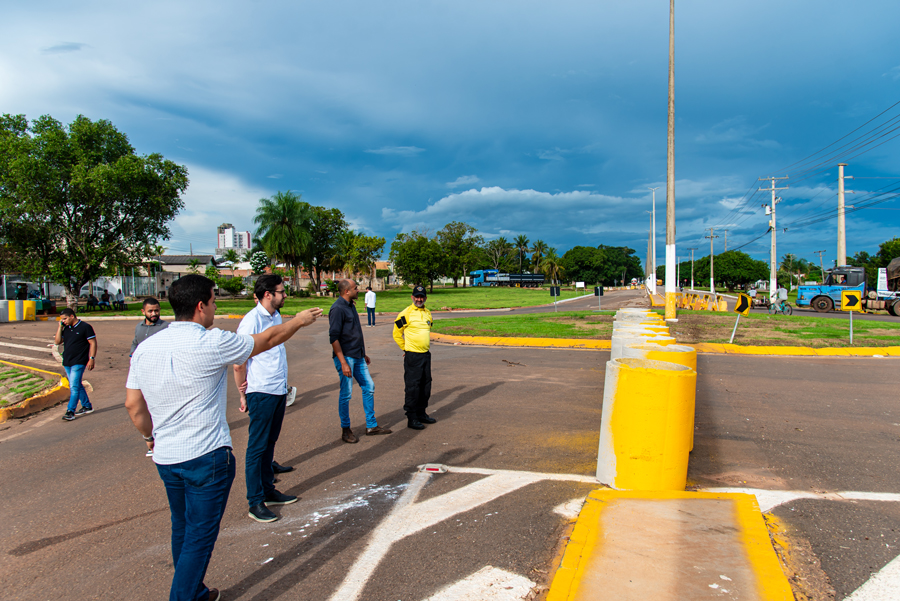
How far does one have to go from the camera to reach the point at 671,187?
1795 cm

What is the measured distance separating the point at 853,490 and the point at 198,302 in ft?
17.3

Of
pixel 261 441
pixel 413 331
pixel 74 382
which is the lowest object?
pixel 74 382

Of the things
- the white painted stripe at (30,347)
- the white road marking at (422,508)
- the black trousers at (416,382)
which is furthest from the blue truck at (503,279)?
the white road marking at (422,508)

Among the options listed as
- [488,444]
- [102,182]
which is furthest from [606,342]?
[102,182]

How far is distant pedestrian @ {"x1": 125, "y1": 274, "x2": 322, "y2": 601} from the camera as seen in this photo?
2.59 meters

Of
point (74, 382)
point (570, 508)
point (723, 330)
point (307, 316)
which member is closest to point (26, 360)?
point (74, 382)

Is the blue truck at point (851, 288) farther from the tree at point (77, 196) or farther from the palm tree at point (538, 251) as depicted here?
the palm tree at point (538, 251)

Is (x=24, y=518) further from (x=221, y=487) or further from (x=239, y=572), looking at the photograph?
(x=221, y=487)

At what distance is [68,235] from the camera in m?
31.5

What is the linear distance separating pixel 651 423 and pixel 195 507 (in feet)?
10.5

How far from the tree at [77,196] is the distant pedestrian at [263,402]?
3195cm

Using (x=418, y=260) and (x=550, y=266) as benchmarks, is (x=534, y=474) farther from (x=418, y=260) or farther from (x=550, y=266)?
(x=550, y=266)

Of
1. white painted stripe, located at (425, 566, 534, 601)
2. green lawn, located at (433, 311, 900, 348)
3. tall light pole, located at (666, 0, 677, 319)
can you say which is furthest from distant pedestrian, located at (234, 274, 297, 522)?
tall light pole, located at (666, 0, 677, 319)

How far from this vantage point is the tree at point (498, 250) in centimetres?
12100
